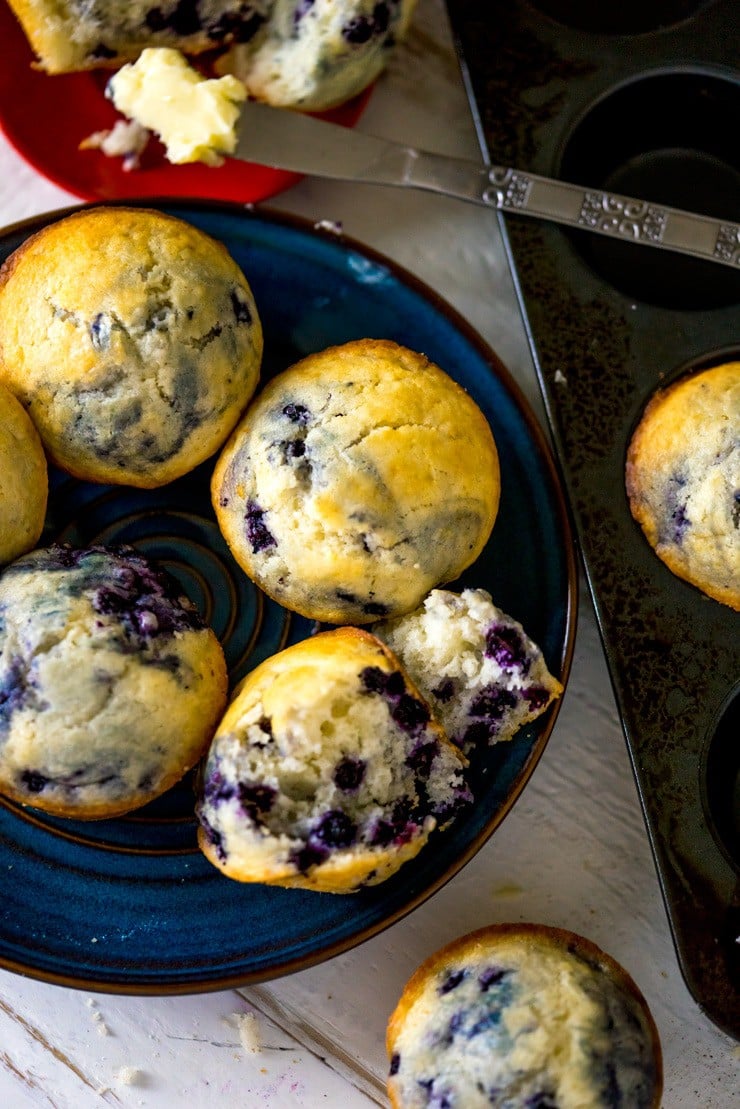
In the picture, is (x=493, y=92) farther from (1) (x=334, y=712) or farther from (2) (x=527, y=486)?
(1) (x=334, y=712)

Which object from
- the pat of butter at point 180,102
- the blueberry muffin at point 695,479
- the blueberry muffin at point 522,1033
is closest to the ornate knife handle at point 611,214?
the blueberry muffin at point 695,479

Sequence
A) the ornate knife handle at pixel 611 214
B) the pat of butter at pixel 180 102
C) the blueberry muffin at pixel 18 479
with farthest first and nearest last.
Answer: the ornate knife handle at pixel 611 214
the pat of butter at pixel 180 102
the blueberry muffin at pixel 18 479

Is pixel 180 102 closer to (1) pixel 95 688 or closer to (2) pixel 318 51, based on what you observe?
(2) pixel 318 51

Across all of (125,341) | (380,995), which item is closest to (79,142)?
(125,341)

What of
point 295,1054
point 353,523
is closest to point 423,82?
point 353,523

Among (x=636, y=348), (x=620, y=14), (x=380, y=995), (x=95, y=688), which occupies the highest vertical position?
(x=620, y=14)

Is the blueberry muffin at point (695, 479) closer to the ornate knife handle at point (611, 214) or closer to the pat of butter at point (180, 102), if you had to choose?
the ornate knife handle at point (611, 214)
